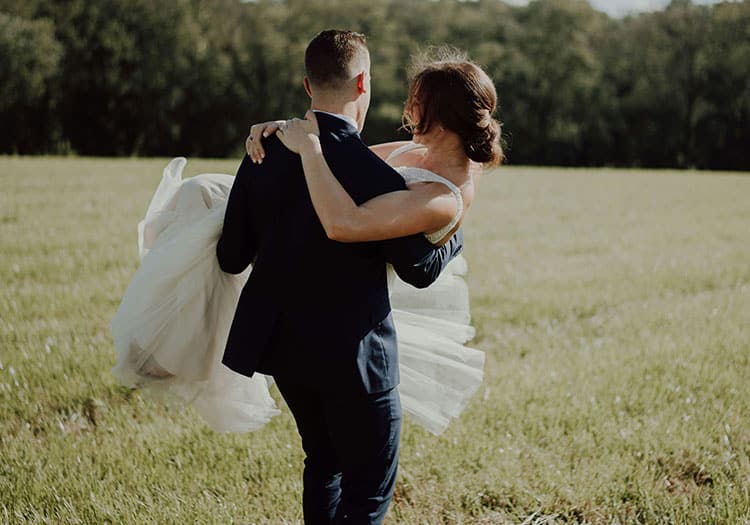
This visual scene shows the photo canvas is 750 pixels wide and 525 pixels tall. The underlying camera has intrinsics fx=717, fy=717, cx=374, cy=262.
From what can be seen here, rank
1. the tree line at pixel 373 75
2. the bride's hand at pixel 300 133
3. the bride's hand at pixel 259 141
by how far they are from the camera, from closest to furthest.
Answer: the bride's hand at pixel 300 133 → the bride's hand at pixel 259 141 → the tree line at pixel 373 75

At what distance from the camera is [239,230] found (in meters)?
3.01

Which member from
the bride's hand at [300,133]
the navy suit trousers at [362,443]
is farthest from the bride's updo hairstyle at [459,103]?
the navy suit trousers at [362,443]

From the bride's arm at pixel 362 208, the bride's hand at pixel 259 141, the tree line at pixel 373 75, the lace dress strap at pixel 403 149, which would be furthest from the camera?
the tree line at pixel 373 75

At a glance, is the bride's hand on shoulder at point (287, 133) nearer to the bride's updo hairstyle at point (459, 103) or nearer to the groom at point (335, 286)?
the groom at point (335, 286)

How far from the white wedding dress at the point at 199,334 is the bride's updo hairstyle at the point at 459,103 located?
261mm

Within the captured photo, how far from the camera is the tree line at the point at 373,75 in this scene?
5094 centimetres

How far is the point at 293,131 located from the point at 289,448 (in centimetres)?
262

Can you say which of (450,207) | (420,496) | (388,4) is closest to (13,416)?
(420,496)

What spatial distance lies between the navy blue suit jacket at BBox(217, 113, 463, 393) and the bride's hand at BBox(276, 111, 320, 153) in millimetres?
36

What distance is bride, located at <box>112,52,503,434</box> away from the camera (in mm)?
2689

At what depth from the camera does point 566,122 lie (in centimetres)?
6206

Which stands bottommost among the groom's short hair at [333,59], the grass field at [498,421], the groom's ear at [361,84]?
the grass field at [498,421]

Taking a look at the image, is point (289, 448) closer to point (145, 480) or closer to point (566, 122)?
point (145, 480)

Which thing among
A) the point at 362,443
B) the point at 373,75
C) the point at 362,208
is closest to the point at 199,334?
the point at 362,443
